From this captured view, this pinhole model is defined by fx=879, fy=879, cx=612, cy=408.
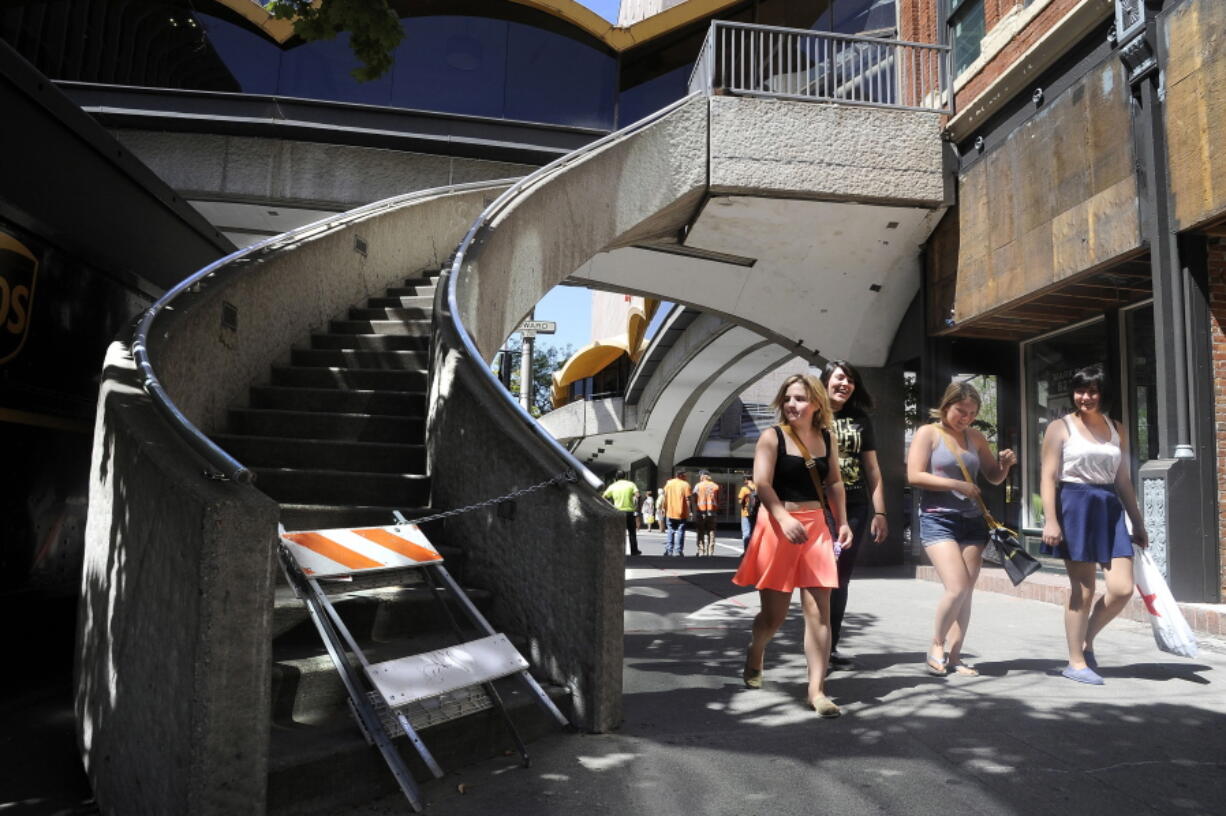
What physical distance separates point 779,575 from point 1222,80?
566 cm

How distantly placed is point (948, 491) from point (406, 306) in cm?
551

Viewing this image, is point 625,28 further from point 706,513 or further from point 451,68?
point 706,513

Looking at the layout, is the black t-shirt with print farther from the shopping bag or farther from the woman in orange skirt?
the shopping bag

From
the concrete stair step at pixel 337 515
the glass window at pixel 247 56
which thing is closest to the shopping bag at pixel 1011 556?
the concrete stair step at pixel 337 515

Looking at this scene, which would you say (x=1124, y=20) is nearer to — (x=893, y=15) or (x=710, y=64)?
(x=710, y=64)

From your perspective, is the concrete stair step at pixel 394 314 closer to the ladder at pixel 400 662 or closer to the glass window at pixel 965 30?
the ladder at pixel 400 662

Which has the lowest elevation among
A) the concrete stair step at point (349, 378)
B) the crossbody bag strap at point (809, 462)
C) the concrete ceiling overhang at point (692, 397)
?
the crossbody bag strap at point (809, 462)

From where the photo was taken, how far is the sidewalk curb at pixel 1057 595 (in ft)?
20.1

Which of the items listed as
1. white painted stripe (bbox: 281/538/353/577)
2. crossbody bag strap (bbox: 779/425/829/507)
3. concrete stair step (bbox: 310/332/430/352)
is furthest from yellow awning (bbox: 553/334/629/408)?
white painted stripe (bbox: 281/538/353/577)

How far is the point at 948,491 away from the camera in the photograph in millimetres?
4887

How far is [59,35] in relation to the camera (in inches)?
550

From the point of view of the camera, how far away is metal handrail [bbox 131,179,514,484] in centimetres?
303

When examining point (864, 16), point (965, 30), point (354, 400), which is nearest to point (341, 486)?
point (354, 400)

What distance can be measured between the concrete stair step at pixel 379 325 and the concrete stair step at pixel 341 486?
2343 millimetres
